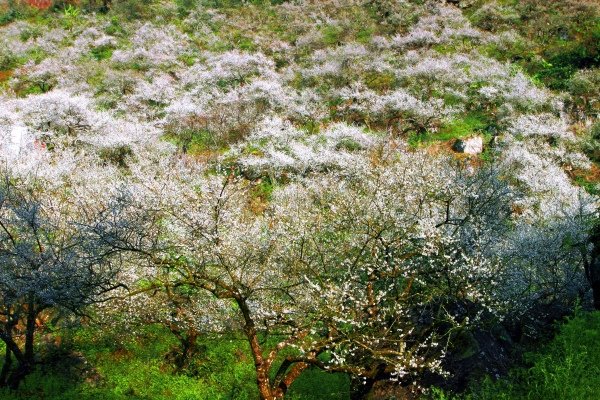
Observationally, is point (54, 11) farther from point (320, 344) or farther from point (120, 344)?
point (320, 344)

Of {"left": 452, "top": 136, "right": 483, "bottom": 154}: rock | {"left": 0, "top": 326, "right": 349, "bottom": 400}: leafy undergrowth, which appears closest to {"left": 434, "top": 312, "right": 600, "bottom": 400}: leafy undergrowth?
{"left": 0, "top": 326, "right": 349, "bottom": 400}: leafy undergrowth

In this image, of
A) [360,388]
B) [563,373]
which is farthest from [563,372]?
[360,388]

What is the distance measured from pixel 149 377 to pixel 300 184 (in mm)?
13057

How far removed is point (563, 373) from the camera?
8.21 meters

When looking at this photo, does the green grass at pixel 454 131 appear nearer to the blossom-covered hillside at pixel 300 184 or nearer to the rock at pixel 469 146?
the blossom-covered hillside at pixel 300 184

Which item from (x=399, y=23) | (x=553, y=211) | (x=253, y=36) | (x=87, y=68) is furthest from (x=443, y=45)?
(x=87, y=68)

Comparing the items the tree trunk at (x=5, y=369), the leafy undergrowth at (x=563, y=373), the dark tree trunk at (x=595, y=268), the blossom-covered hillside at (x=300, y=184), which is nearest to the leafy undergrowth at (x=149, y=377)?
the blossom-covered hillside at (x=300, y=184)

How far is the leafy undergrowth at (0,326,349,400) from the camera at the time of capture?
13.7 m

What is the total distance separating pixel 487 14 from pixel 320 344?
5705cm

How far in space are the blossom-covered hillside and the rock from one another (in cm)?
15

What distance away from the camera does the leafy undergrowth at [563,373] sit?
7.89 metres

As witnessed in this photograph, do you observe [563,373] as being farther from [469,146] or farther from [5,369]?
[469,146]

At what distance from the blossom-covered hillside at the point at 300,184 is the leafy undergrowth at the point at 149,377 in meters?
0.18

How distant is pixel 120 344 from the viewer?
16031 mm
